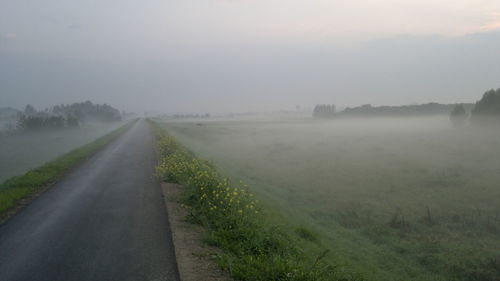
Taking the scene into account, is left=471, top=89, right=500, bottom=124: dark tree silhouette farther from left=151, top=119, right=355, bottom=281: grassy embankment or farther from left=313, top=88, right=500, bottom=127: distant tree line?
left=151, top=119, right=355, bottom=281: grassy embankment

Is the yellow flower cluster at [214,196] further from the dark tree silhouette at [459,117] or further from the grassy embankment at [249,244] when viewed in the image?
the dark tree silhouette at [459,117]

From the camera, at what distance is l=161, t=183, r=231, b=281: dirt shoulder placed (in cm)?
618

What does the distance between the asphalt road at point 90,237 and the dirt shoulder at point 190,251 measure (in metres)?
0.20

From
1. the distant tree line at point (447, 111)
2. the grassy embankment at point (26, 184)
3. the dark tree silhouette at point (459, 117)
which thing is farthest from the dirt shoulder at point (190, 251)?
the dark tree silhouette at point (459, 117)

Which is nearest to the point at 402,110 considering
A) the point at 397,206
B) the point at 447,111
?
the point at 447,111

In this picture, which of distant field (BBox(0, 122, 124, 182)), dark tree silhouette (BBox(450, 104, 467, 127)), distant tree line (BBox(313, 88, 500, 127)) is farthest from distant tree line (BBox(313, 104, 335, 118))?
distant field (BBox(0, 122, 124, 182))

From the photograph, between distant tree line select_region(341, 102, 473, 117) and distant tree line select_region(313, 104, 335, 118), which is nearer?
distant tree line select_region(341, 102, 473, 117)

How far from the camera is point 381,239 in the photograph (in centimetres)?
1320

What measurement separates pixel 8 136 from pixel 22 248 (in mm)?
84316

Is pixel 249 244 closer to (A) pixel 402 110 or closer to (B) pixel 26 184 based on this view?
(B) pixel 26 184

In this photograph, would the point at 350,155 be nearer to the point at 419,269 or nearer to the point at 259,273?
the point at 419,269

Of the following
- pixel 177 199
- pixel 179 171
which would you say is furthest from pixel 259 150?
pixel 177 199

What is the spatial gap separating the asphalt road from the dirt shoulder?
197 mm

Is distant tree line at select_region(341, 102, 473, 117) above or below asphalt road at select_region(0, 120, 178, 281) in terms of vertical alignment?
above
